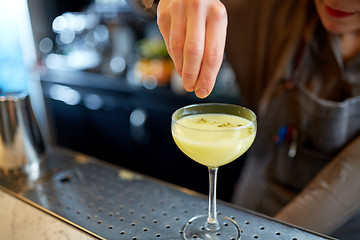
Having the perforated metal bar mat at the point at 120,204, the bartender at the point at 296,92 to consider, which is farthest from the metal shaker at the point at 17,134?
the bartender at the point at 296,92

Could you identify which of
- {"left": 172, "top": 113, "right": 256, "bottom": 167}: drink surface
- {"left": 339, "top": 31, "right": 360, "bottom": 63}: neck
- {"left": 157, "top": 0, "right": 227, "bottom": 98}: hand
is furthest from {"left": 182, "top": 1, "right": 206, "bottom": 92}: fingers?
{"left": 339, "top": 31, "right": 360, "bottom": 63}: neck

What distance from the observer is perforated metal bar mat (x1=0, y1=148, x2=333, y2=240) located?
0.99 metres

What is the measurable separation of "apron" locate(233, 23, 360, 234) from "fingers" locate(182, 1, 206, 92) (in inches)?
28.6

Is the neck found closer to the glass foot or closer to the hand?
the hand

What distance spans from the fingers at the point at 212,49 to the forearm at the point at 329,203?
587 mm

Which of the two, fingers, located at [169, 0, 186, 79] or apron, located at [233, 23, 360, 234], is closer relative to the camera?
fingers, located at [169, 0, 186, 79]

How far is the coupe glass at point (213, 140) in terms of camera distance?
0.91 metres

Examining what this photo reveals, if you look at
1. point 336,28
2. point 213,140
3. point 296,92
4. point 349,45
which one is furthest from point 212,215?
point 349,45

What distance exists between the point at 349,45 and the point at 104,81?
2373 mm

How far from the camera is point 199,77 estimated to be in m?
0.91

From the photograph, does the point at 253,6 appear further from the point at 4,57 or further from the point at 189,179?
the point at 4,57

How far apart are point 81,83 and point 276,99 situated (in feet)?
7.96

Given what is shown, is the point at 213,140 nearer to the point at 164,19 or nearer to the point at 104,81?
the point at 164,19

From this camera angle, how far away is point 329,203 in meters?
1.17
